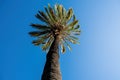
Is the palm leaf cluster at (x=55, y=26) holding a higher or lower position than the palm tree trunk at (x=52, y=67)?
higher

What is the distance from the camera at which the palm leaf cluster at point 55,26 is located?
2141 cm

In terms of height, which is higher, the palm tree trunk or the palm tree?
the palm tree

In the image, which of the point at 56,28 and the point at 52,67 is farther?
the point at 56,28

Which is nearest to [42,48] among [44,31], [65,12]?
[44,31]

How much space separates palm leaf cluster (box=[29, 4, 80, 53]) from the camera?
70.2 ft

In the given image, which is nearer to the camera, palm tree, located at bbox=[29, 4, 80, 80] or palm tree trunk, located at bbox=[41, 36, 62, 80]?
palm tree trunk, located at bbox=[41, 36, 62, 80]

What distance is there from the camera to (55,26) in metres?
21.1

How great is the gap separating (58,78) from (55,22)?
900cm

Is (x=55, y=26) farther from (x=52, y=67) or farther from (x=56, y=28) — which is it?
(x=52, y=67)

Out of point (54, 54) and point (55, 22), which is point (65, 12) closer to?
point (55, 22)

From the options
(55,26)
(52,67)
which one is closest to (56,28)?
(55,26)

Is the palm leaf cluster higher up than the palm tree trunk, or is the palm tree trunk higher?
the palm leaf cluster

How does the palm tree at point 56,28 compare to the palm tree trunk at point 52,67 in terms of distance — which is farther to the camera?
the palm tree at point 56,28

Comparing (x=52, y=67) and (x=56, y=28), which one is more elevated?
(x=56, y=28)
